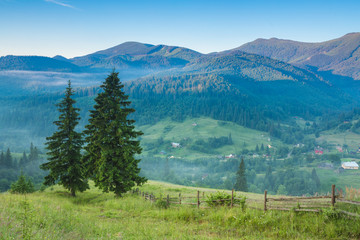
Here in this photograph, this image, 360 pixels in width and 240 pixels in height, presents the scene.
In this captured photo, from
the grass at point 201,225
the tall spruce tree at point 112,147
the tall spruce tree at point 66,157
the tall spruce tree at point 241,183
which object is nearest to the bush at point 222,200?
the grass at point 201,225

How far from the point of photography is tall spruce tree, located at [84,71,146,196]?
2722 cm

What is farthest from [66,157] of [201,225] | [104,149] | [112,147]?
[201,225]

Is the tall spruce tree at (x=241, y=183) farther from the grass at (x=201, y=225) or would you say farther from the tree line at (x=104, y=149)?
the grass at (x=201, y=225)

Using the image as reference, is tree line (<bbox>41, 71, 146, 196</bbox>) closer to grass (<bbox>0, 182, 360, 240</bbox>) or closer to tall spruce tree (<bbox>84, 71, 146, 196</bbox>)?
tall spruce tree (<bbox>84, 71, 146, 196</bbox>)

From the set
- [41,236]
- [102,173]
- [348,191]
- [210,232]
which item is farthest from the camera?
[102,173]

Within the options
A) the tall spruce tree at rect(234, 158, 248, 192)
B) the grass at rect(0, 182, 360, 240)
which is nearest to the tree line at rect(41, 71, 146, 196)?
the grass at rect(0, 182, 360, 240)

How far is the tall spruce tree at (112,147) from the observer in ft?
89.3

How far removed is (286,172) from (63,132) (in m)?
167

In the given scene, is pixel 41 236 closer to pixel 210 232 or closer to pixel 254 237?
pixel 210 232

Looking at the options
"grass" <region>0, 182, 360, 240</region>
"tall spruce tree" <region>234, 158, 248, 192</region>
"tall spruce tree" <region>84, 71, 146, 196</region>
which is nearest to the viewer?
"grass" <region>0, 182, 360, 240</region>

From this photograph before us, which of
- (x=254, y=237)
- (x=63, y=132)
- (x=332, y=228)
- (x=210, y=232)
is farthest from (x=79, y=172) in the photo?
(x=332, y=228)

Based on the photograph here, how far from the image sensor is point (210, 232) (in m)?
13.1

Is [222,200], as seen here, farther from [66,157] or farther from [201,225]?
[66,157]

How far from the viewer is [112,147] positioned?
2814 centimetres
